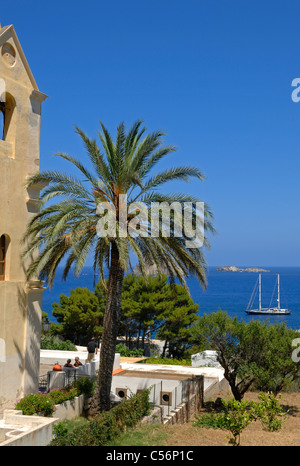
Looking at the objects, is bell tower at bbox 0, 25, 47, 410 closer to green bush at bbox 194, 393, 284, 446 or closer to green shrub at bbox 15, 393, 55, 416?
green shrub at bbox 15, 393, 55, 416

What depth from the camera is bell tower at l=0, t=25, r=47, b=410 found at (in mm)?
13680

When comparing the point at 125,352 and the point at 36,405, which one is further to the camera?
the point at 125,352

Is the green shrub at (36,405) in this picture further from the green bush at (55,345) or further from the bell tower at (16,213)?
the green bush at (55,345)

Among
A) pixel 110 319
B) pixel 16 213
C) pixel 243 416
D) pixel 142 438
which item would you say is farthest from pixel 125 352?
pixel 243 416

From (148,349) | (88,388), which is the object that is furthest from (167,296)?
(88,388)

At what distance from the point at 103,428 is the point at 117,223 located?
5492mm

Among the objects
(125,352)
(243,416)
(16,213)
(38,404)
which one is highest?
(16,213)

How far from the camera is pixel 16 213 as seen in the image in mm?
14039

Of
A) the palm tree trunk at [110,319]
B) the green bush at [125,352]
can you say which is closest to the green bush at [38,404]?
the palm tree trunk at [110,319]

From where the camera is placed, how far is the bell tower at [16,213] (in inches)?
539

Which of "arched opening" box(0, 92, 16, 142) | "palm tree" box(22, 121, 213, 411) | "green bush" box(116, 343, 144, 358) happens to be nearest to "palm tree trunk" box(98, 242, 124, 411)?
"palm tree" box(22, 121, 213, 411)

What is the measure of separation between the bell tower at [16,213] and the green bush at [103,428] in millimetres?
2734

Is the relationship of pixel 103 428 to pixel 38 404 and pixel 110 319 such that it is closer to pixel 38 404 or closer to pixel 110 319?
pixel 38 404

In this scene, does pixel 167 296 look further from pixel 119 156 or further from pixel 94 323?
pixel 119 156
